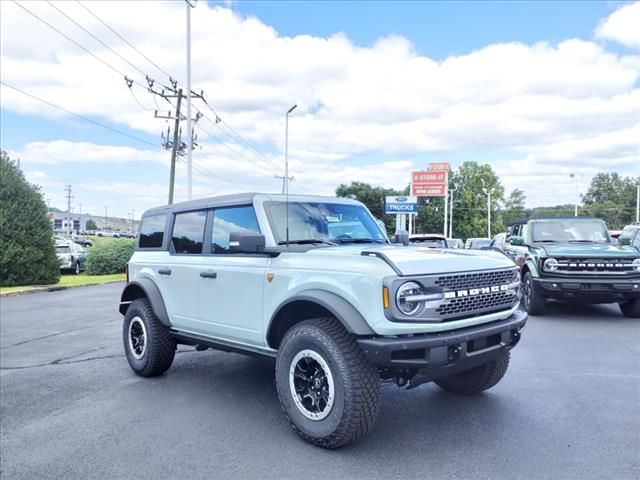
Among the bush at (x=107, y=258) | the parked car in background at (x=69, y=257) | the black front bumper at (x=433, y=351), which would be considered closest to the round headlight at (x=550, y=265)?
the black front bumper at (x=433, y=351)

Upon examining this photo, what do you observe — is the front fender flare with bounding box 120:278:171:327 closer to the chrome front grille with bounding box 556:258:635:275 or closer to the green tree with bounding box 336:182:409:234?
the chrome front grille with bounding box 556:258:635:275

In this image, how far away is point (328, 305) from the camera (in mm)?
3549

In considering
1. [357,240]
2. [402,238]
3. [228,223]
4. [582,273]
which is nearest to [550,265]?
[582,273]

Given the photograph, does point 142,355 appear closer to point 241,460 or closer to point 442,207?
point 241,460

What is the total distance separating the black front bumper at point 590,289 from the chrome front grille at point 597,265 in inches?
6.3

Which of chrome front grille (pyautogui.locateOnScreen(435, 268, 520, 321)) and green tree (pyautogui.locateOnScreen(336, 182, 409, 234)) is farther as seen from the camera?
green tree (pyautogui.locateOnScreen(336, 182, 409, 234))

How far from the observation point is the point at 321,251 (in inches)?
155

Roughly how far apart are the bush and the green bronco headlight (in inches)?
820

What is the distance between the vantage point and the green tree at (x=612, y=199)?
92.3 metres

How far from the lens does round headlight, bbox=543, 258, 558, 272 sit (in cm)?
880

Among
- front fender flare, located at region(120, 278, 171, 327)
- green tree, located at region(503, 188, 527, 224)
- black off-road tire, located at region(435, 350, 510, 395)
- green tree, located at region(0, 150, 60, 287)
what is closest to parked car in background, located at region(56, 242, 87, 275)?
green tree, located at region(0, 150, 60, 287)

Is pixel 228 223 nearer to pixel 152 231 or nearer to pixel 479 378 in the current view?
pixel 152 231

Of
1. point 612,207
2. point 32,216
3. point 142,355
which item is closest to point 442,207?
point 612,207

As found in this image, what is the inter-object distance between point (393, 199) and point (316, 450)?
116ft
